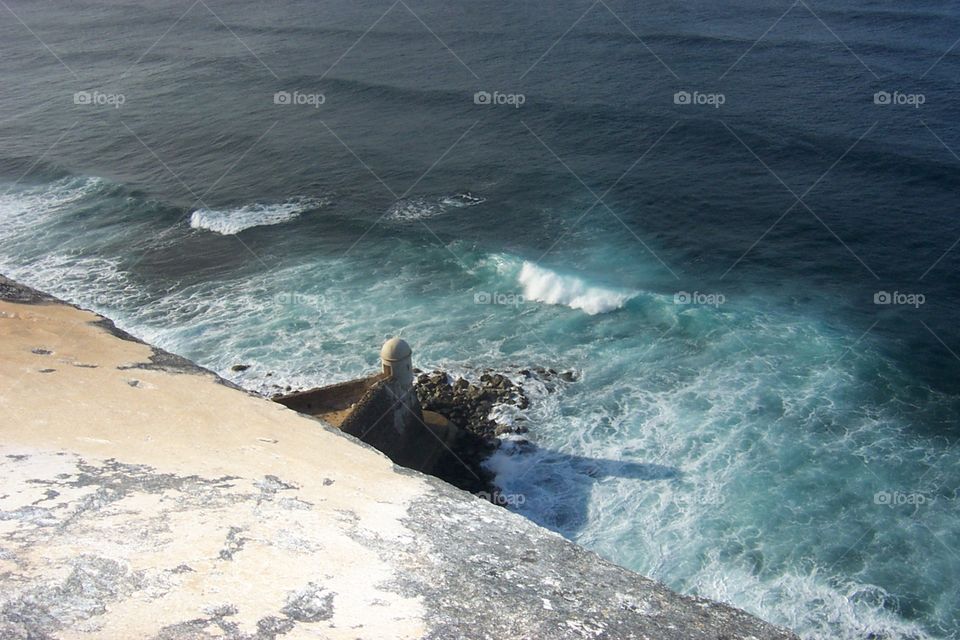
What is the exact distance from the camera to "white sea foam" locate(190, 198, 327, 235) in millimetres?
39875

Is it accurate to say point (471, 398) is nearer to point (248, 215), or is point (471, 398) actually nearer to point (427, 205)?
point (427, 205)

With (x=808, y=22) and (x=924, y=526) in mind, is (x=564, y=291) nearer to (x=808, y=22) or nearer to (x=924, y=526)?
(x=924, y=526)

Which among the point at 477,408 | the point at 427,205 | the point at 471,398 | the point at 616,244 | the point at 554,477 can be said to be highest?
the point at 427,205

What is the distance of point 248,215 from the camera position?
40.7 meters

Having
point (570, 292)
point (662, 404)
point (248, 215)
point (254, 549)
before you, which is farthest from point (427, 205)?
point (254, 549)

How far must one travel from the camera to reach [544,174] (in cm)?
4172

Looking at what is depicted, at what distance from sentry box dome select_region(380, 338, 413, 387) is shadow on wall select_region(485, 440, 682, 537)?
4291 mm

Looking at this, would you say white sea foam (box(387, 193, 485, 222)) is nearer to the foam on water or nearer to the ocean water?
the ocean water

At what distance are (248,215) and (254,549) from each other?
34.2m

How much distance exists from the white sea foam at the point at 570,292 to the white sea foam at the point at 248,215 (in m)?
13.1

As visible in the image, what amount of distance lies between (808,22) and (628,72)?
51.7 feet

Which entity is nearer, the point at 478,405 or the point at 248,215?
the point at 478,405

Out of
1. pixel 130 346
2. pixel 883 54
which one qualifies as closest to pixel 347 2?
pixel 883 54

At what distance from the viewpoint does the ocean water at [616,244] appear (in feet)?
76.2
